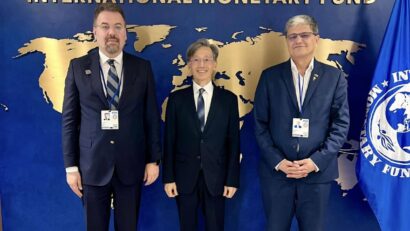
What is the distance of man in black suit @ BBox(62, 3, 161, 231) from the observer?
2.16 meters

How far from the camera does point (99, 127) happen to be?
85.0 inches

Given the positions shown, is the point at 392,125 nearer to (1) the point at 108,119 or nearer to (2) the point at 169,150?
(2) the point at 169,150

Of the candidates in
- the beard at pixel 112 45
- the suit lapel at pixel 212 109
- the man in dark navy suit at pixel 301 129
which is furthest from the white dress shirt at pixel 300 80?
the beard at pixel 112 45

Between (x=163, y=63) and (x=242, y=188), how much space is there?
1.08 m

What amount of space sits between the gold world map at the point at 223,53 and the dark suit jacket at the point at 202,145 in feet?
1.30

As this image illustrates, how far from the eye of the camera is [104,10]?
2.16 m

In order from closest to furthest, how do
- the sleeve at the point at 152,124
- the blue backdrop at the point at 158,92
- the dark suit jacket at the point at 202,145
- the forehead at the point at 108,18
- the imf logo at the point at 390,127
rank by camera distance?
the forehead at the point at 108,18, the sleeve at the point at 152,124, the dark suit jacket at the point at 202,145, the imf logo at the point at 390,127, the blue backdrop at the point at 158,92

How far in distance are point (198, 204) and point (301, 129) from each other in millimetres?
787

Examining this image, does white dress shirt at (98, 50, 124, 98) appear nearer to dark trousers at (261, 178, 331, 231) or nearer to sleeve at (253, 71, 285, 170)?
sleeve at (253, 71, 285, 170)

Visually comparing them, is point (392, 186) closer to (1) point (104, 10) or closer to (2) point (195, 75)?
(2) point (195, 75)

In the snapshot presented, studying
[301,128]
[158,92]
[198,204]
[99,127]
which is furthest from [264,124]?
[99,127]

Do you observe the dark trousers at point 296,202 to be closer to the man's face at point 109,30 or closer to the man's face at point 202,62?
the man's face at point 202,62

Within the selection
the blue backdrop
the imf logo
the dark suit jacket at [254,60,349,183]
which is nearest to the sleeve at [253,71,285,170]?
the dark suit jacket at [254,60,349,183]

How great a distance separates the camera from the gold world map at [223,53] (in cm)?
273
